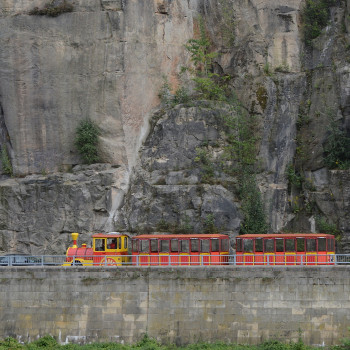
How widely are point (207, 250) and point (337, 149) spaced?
45.0 feet

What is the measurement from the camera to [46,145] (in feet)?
172

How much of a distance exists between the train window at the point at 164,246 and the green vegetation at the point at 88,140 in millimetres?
12948

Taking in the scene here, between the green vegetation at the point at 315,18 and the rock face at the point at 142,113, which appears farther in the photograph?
the green vegetation at the point at 315,18

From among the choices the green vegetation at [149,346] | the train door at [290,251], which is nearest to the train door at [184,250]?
the train door at [290,251]

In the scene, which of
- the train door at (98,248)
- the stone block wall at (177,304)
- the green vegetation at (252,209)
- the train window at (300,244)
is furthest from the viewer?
the green vegetation at (252,209)

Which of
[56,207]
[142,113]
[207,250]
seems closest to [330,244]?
[207,250]

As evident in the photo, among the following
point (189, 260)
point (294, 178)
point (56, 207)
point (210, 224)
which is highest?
point (294, 178)

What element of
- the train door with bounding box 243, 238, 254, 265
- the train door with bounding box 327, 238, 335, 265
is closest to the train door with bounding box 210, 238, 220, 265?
the train door with bounding box 243, 238, 254, 265

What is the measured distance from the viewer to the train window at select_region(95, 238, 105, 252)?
4112 centimetres

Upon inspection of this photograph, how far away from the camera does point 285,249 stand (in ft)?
131

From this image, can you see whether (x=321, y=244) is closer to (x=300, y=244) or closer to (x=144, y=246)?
(x=300, y=244)

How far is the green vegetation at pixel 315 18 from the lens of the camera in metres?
53.8

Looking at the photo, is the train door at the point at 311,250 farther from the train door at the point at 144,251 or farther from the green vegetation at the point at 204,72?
the green vegetation at the point at 204,72

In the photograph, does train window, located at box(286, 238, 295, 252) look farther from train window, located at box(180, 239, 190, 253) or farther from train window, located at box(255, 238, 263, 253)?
train window, located at box(180, 239, 190, 253)
